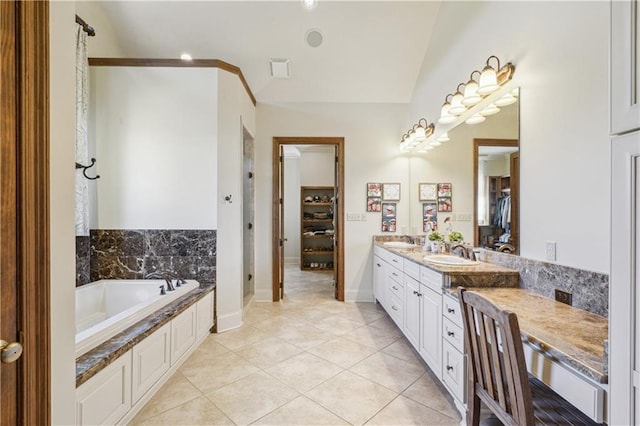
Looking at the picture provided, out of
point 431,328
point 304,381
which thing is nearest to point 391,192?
point 431,328

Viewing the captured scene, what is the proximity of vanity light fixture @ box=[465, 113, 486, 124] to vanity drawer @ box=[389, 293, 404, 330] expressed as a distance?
1810 millimetres

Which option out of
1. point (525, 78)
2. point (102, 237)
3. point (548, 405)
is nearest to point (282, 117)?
point (102, 237)

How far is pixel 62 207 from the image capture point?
1009 mm

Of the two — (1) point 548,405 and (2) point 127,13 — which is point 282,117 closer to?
(2) point 127,13

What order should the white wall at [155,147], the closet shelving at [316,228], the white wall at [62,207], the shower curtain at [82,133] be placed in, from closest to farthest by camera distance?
the white wall at [62,207], the shower curtain at [82,133], the white wall at [155,147], the closet shelving at [316,228]

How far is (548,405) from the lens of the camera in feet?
4.02

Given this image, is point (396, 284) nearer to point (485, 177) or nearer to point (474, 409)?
point (485, 177)

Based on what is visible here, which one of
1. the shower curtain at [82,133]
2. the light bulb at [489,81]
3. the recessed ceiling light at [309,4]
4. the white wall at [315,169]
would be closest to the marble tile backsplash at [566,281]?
the light bulb at [489,81]

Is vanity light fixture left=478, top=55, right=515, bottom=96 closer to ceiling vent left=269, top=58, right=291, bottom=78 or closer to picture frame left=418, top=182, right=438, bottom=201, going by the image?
picture frame left=418, top=182, right=438, bottom=201

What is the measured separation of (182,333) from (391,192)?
3.14 meters

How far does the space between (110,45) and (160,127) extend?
3.80 ft

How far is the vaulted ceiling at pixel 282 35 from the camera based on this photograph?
3.19 meters

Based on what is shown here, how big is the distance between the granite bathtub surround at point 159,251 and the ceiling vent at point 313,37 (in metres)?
2.53

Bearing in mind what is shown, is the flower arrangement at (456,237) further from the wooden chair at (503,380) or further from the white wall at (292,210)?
the white wall at (292,210)
